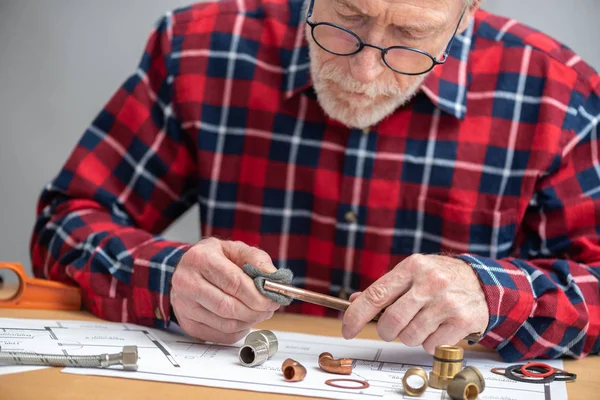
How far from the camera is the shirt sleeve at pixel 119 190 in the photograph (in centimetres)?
185

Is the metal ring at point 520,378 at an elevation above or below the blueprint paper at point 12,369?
above

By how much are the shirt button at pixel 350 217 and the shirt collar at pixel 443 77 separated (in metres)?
0.36

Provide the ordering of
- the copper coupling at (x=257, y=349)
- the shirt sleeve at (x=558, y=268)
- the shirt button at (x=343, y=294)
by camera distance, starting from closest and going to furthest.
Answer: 1. the copper coupling at (x=257, y=349)
2. the shirt sleeve at (x=558, y=268)
3. the shirt button at (x=343, y=294)

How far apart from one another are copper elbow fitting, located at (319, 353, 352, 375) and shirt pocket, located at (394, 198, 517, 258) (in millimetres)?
713

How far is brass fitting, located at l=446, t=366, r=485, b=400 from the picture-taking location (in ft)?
4.17

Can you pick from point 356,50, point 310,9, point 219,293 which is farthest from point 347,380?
point 310,9

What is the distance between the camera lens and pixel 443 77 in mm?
2068

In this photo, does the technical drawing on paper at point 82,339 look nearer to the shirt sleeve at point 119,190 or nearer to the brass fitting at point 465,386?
the shirt sleeve at point 119,190

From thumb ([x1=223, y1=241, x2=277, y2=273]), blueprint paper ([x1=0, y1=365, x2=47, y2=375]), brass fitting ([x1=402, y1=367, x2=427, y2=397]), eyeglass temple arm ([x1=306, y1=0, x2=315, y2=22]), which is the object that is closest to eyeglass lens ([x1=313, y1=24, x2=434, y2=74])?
eyeglass temple arm ([x1=306, y1=0, x2=315, y2=22])

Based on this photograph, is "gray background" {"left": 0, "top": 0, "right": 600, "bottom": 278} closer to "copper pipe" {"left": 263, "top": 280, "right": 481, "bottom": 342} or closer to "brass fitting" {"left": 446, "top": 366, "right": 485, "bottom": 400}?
"copper pipe" {"left": 263, "top": 280, "right": 481, "bottom": 342}

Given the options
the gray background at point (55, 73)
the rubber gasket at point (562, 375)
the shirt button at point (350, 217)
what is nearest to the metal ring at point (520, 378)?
the rubber gasket at point (562, 375)

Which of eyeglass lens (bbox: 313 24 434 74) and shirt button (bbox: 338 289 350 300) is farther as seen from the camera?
shirt button (bbox: 338 289 350 300)

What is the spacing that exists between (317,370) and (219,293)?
251 millimetres

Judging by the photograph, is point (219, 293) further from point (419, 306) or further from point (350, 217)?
point (350, 217)
